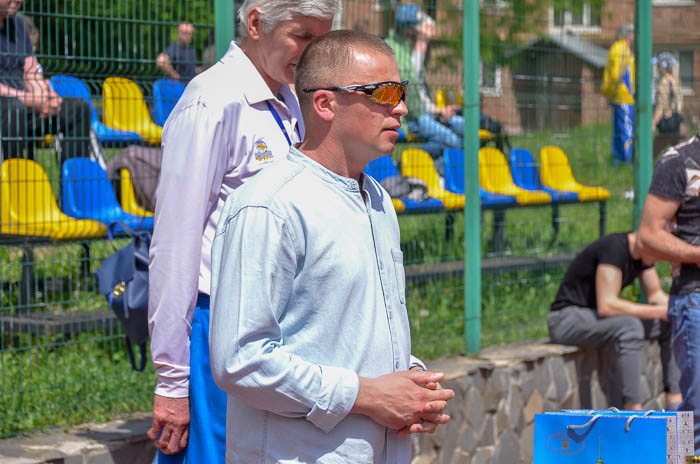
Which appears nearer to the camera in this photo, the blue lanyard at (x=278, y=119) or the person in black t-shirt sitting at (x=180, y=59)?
the blue lanyard at (x=278, y=119)

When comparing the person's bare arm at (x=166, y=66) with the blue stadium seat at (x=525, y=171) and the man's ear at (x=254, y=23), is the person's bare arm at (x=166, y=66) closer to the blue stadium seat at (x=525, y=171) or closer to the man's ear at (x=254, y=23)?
the man's ear at (x=254, y=23)

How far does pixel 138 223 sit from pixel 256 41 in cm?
205

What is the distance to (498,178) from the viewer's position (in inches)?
257

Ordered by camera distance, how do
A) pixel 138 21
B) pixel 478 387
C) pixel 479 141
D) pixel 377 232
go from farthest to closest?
pixel 479 141 → pixel 478 387 → pixel 138 21 → pixel 377 232

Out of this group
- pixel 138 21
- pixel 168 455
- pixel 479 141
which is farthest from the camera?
pixel 479 141

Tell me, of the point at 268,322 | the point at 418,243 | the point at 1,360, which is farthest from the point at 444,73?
the point at 268,322

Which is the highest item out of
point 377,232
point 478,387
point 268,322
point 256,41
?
point 256,41

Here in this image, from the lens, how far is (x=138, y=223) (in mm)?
4992

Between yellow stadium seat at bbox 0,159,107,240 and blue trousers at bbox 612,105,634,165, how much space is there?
422 centimetres

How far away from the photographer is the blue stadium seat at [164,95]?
4965mm

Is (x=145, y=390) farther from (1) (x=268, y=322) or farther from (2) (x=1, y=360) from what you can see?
(1) (x=268, y=322)

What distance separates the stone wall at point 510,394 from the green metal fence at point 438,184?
12.0 inches

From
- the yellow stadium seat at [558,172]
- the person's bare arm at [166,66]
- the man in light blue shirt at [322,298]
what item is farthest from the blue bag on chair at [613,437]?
the yellow stadium seat at [558,172]

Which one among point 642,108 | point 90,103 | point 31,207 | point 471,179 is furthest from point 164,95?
point 642,108
